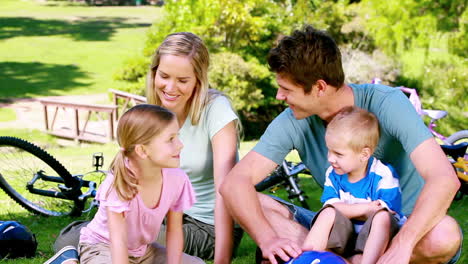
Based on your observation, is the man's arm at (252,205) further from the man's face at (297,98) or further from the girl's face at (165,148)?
the girl's face at (165,148)

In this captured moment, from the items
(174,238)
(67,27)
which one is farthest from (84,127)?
(67,27)

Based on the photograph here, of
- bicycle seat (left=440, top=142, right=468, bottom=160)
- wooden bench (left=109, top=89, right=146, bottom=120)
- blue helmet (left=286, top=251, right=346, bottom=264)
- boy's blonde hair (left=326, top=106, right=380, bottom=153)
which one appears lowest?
wooden bench (left=109, top=89, right=146, bottom=120)

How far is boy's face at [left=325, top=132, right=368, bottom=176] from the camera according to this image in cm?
283

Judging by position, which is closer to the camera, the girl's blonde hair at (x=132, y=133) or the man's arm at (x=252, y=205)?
the girl's blonde hair at (x=132, y=133)

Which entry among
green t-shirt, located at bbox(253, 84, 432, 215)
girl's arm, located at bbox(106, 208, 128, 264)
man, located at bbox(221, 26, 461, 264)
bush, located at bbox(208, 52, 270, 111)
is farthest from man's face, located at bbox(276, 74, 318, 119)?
bush, located at bbox(208, 52, 270, 111)

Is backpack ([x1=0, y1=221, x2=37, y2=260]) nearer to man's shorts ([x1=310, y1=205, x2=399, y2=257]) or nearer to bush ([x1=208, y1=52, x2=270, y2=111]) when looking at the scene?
man's shorts ([x1=310, y1=205, x2=399, y2=257])

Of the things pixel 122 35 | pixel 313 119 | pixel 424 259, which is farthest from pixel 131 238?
pixel 122 35

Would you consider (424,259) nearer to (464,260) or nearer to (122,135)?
(464,260)

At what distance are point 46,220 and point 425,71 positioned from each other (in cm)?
1078

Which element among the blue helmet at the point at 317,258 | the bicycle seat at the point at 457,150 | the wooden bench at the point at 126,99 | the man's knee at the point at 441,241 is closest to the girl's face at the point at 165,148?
the blue helmet at the point at 317,258

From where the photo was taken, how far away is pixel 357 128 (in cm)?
282

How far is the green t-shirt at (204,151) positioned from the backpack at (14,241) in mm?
970

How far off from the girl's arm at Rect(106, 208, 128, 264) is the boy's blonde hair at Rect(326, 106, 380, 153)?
1.02 meters

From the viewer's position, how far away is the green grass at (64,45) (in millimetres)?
20078
